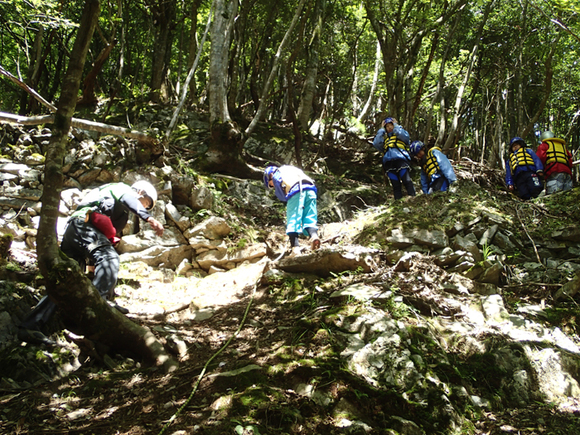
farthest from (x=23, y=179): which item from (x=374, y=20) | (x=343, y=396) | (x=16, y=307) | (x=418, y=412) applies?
(x=374, y=20)

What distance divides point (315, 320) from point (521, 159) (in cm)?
656

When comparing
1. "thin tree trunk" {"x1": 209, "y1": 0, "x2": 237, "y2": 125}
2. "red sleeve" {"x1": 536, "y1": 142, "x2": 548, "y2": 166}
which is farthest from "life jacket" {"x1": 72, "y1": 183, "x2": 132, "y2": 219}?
"red sleeve" {"x1": 536, "y1": 142, "x2": 548, "y2": 166}

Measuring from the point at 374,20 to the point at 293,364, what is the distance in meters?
11.1

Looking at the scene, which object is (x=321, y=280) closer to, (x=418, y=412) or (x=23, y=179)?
(x=418, y=412)

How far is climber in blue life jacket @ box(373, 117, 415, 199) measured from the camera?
7934 mm

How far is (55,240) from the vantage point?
3.52 meters

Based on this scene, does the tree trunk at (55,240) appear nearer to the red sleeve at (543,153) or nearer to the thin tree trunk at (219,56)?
the thin tree trunk at (219,56)

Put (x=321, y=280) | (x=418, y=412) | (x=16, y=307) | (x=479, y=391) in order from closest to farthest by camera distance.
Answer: (x=418, y=412) → (x=479, y=391) → (x=16, y=307) → (x=321, y=280)

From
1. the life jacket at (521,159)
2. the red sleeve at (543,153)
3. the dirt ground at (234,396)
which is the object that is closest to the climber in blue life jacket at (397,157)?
the life jacket at (521,159)

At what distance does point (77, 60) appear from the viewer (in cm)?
343

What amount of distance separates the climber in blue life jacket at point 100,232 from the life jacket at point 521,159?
7.30 m

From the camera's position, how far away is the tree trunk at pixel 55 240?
11.1 ft

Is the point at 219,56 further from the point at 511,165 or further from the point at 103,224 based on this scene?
the point at 511,165

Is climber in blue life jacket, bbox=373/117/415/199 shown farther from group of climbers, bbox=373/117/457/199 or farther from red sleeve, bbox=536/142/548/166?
red sleeve, bbox=536/142/548/166
